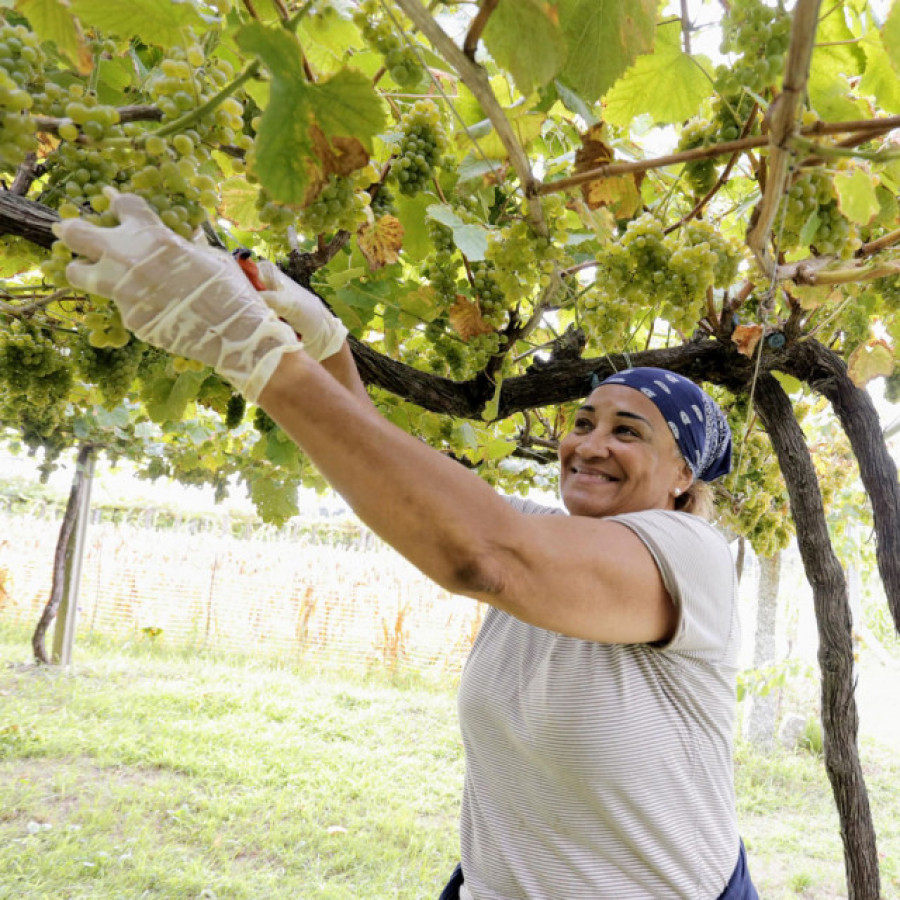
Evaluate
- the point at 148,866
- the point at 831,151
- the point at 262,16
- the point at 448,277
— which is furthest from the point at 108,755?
the point at 831,151

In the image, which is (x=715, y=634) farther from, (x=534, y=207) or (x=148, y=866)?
(x=148, y=866)

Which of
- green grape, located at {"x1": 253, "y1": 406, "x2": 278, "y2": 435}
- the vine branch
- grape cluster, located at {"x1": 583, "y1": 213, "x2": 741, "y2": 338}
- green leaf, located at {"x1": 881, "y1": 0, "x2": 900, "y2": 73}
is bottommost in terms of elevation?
green grape, located at {"x1": 253, "y1": 406, "x2": 278, "y2": 435}

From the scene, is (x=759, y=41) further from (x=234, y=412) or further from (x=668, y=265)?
(x=234, y=412)

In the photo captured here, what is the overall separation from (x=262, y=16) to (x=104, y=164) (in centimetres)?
46

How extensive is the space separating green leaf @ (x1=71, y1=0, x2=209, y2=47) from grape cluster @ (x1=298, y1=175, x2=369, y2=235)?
8.5 inches

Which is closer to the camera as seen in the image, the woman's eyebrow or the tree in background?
the tree in background

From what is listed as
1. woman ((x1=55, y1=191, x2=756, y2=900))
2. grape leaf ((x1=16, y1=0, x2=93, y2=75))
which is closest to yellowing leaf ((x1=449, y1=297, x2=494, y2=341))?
woman ((x1=55, y1=191, x2=756, y2=900))

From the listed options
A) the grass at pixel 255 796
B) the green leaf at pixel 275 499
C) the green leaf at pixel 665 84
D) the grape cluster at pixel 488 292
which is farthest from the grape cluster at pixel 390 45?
the grass at pixel 255 796

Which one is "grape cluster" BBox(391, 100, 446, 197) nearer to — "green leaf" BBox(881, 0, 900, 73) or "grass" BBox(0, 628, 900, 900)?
"green leaf" BBox(881, 0, 900, 73)

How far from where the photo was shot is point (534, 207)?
1.09 m

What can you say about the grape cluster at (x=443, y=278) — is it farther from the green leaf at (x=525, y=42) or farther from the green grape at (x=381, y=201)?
the green leaf at (x=525, y=42)

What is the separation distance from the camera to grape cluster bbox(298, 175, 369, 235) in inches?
38.0

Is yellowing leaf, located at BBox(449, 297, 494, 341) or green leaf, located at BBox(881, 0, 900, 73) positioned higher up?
green leaf, located at BBox(881, 0, 900, 73)

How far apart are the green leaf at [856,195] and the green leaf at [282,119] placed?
629 millimetres
